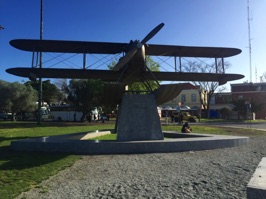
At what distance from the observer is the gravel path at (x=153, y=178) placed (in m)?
6.18

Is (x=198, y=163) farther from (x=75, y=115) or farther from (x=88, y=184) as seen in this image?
(x=75, y=115)

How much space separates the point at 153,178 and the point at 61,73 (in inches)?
468

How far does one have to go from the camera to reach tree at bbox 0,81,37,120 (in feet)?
178

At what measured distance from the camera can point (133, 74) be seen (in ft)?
53.5

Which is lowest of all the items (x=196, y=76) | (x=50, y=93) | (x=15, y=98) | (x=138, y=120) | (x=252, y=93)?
(x=138, y=120)

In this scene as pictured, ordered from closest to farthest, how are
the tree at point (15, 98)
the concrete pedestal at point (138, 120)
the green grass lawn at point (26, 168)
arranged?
the green grass lawn at point (26, 168) < the concrete pedestal at point (138, 120) < the tree at point (15, 98)

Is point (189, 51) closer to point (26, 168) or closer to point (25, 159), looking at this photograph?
point (25, 159)

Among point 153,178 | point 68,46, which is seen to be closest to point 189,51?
point 68,46

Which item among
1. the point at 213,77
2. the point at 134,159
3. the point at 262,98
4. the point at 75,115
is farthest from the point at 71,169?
the point at 262,98

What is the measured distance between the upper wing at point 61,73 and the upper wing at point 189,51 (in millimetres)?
2946

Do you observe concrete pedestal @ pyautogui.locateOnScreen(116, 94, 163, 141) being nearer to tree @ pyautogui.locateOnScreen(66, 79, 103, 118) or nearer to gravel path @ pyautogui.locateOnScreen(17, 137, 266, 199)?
gravel path @ pyautogui.locateOnScreen(17, 137, 266, 199)

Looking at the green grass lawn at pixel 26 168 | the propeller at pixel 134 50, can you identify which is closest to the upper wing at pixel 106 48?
the propeller at pixel 134 50

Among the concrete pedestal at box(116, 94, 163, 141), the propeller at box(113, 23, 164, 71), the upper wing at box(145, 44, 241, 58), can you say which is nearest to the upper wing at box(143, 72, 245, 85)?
the upper wing at box(145, 44, 241, 58)

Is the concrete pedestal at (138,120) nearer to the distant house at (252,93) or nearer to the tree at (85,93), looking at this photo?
the tree at (85,93)
